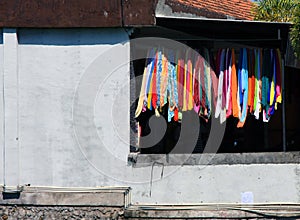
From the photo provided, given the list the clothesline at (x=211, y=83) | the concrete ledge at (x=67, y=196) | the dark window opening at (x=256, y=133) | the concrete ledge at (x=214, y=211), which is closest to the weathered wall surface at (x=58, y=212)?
the concrete ledge at (x=67, y=196)

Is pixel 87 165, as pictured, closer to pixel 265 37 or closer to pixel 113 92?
pixel 113 92

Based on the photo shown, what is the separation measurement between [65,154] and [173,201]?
188 cm

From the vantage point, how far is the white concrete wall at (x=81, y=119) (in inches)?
411

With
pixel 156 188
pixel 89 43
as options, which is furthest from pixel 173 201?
pixel 89 43

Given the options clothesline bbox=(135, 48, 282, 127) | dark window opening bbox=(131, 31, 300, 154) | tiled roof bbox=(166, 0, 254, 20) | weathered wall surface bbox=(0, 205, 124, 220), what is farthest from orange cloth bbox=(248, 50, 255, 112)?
weathered wall surface bbox=(0, 205, 124, 220)

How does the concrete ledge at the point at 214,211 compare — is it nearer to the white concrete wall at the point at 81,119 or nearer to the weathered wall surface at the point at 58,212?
the white concrete wall at the point at 81,119

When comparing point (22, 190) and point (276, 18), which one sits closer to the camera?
point (22, 190)

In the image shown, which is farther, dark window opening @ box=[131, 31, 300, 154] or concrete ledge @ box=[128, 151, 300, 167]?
dark window opening @ box=[131, 31, 300, 154]

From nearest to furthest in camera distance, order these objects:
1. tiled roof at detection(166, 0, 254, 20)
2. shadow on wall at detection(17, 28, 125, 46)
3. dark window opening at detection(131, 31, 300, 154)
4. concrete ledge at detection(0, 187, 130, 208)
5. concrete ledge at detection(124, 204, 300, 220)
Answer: concrete ledge at detection(124, 204, 300, 220)
concrete ledge at detection(0, 187, 130, 208)
shadow on wall at detection(17, 28, 125, 46)
tiled roof at detection(166, 0, 254, 20)
dark window opening at detection(131, 31, 300, 154)

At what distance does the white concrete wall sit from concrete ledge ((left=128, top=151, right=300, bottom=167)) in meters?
0.10

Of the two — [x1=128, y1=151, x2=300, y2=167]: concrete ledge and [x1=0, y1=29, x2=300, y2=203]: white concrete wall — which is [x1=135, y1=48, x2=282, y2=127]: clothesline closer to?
[x1=0, y1=29, x2=300, y2=203]: white concrete wall

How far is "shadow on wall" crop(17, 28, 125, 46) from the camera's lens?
10.6 meters

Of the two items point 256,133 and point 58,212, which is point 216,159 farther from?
point 256,133

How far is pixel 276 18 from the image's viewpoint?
11633 millimetres
